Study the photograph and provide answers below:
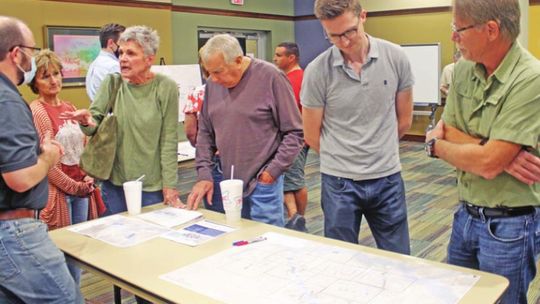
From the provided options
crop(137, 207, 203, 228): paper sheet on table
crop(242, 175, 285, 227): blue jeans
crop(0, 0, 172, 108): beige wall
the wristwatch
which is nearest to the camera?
the wristwatch

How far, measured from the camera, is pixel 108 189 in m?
2.52

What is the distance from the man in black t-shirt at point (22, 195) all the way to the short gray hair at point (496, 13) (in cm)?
135

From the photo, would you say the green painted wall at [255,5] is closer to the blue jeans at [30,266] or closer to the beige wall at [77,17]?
the beige wall at [77,17]

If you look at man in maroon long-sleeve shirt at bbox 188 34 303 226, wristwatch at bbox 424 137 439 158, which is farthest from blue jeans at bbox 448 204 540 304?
man in maroon long-sleeve shirt at bbox 188 34 303 226

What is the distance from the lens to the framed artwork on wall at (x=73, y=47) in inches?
231

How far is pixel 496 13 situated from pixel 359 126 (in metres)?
0.78

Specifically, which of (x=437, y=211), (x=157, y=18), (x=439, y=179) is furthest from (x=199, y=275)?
(x=157, y=18)

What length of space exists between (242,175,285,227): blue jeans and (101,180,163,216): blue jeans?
0.45 meters

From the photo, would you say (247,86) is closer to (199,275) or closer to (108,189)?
(108,189)

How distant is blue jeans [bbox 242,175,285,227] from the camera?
7.72ft

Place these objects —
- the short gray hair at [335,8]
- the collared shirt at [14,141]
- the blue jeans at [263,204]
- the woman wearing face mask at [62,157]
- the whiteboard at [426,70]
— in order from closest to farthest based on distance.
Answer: the collared shirt at [14,141] → the short gray hair at [335,8] → the blue jeans at [263,204] → the woman wearing face mask at [62,157] → the whiteboard at [426,70]

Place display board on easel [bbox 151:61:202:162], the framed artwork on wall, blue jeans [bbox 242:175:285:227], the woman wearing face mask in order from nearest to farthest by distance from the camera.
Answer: blue jeans [bbox 242:175:285:227]
the woman wearing face mask
the framed artwork on wall
display board on easel [bbox 151:61:202:162]

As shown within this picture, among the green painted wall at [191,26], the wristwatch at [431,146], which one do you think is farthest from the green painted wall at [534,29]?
the wristwatch at [431,146]

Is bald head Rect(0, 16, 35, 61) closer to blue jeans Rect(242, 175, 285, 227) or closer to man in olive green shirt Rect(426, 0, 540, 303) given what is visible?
blue jeans Rect(242, 175, 285, 227)
